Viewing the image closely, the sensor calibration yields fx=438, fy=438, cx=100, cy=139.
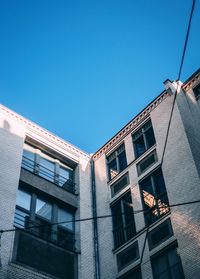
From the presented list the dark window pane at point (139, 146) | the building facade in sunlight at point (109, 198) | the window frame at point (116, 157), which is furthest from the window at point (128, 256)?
the dark window pane at point (139, 146)

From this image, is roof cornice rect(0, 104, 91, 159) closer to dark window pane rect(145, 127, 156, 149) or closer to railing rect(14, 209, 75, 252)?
dark window pane rect(145, 127, 156, 149)

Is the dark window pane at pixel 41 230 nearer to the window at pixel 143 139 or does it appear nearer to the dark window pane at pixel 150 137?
the window at pixel 143 139

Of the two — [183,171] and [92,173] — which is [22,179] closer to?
[92,173]

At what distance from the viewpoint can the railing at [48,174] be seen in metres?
22.3

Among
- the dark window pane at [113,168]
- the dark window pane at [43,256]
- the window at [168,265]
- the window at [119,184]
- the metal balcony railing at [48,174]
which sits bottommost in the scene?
the window at [168,265]

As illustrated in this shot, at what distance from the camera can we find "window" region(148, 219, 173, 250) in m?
17.9

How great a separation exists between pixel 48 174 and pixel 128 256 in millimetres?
6495

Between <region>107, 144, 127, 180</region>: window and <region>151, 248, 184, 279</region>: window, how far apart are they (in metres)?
6.67

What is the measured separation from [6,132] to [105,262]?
7.99m

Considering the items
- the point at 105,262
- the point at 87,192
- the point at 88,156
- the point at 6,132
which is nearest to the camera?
the point at 105,262

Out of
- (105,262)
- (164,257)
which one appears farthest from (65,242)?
(164,257)

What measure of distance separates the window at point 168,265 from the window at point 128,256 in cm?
122

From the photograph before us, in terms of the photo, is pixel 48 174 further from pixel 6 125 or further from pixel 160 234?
pixel 160 234

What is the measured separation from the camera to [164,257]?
1744 cm
